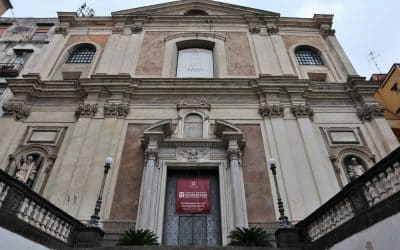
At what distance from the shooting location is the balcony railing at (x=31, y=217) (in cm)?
615

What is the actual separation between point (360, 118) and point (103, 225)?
12.6 meters

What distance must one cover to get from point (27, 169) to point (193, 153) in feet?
22.6

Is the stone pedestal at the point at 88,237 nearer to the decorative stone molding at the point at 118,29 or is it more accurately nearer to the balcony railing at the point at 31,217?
the balcony railing at the point at 31,217

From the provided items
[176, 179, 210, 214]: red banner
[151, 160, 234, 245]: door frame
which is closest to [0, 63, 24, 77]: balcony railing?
[151, 160, 234, 245]: door frame

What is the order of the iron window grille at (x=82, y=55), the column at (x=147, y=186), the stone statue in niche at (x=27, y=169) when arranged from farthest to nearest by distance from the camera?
the iron window grille at (x=82, y=55) → the stone statue in niche at (x=27, y=169) → the column at (x=147, y=186)

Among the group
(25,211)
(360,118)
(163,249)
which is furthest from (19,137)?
(360,118)

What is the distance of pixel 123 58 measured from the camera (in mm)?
17047

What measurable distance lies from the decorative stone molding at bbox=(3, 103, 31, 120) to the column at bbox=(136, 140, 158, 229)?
6.71 m

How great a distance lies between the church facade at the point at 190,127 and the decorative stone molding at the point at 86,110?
0.19 ft

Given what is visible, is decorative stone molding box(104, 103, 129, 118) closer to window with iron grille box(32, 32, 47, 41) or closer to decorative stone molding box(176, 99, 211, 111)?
decorative stone molding box(176, 99, 211, 111)

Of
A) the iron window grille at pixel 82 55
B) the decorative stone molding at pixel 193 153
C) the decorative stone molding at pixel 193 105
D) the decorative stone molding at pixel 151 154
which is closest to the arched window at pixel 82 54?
the iron window grille at pixel 82 55

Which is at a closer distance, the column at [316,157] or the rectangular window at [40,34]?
the column at [316,157]

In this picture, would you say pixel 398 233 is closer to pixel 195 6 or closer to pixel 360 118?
pixel 360 118

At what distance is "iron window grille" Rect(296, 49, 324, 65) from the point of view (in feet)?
59.1
